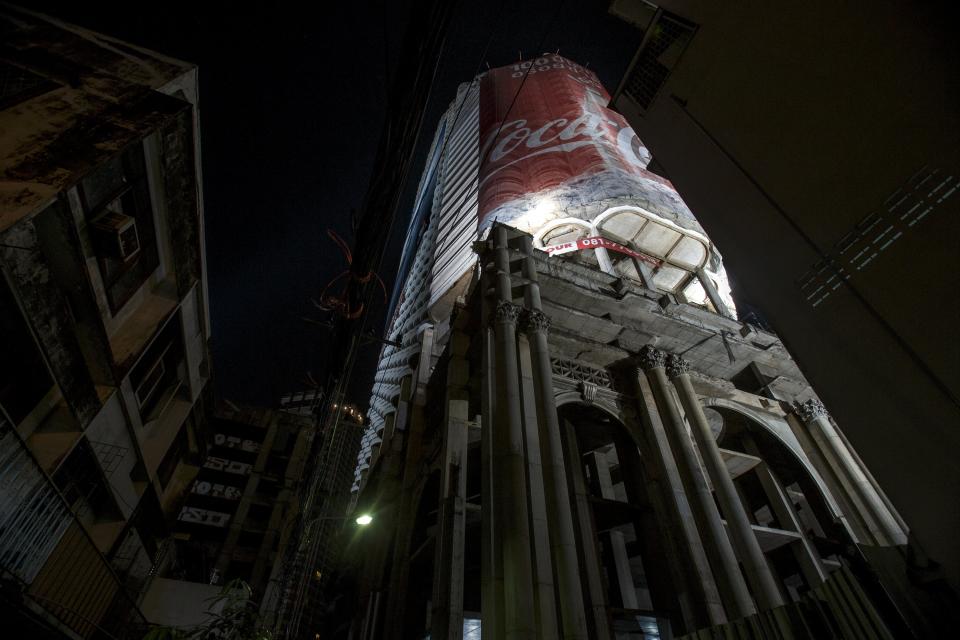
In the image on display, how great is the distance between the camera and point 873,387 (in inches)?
175

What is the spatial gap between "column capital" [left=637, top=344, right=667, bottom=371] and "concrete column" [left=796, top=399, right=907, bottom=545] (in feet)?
20.9

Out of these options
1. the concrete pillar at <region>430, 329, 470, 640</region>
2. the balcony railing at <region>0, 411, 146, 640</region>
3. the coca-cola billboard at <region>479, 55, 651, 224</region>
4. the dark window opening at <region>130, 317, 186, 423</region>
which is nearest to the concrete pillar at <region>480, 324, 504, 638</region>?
the concrete pillar at <region>430, 329, 470, 640</region>

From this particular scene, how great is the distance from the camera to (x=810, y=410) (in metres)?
18.5

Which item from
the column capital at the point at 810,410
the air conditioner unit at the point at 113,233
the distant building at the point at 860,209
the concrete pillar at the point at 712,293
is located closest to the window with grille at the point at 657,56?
the distant building at the point at 860,209

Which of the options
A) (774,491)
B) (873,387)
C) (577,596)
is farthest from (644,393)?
(873,387)

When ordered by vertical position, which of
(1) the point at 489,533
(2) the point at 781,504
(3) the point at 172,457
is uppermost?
(3) the point at 172,457

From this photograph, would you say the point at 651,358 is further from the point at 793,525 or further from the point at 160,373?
the point at 160,373

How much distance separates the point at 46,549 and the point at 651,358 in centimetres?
1778

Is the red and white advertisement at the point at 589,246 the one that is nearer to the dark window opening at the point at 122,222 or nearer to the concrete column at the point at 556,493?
the concrete column at the point at 556,493

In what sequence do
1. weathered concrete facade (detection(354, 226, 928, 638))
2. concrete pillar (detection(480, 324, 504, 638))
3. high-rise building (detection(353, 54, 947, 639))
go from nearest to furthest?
1. concrete pillar (detection(480, 324, 504, 638))
2. high-rise building (detection(353, 54, 947, 639))
3. weathered concrete facade (detection(354, 226, 928, 638))

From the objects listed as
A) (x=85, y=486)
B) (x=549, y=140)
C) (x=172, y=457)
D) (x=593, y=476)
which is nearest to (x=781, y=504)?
(x=593, y=476)

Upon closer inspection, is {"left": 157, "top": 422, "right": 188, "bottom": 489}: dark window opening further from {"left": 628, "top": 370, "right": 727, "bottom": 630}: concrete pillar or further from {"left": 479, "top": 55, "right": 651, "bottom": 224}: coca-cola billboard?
Answer: {"left": 479, "top": 55, "right": 651, "bottom": 224}: coca-cola billboard

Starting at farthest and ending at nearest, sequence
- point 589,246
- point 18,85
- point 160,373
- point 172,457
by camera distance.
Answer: point 589,246
point 172,457
point 160,373
point 18,85

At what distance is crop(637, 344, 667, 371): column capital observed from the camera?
16672 mm
